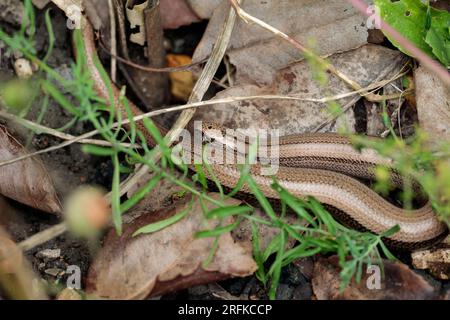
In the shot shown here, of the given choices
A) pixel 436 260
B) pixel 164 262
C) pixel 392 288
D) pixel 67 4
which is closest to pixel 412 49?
pixel 436 260

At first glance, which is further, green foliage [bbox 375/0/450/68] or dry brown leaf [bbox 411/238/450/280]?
green foliage [bbox 375/0/450/68]

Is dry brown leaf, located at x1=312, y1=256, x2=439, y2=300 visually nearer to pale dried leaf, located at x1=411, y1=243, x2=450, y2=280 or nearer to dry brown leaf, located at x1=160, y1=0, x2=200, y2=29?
pale dried leaf, located at x1=411, y1=243, x2=450, y2=280

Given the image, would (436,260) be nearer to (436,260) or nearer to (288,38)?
(436,260)

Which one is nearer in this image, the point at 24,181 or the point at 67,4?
the point at 24,181

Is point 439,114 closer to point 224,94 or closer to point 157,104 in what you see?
point 224,94

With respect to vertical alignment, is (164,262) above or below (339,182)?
below

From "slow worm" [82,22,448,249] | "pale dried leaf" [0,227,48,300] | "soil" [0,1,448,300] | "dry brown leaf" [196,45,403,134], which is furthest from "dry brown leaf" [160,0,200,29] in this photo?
"pale dried leaf" [0,227,48,300]

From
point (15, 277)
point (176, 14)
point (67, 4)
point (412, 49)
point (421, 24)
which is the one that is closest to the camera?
point (15, 277)

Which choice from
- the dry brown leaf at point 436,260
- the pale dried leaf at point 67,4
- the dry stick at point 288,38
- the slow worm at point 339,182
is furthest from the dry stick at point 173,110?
the dry brown leaf at point 436,260
